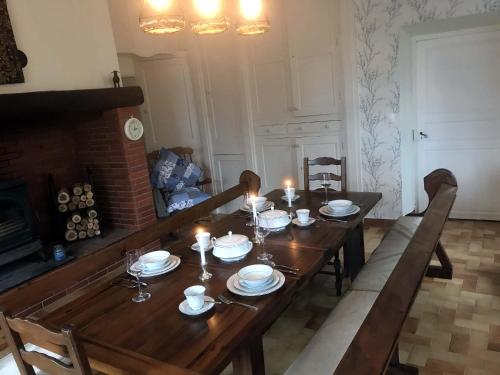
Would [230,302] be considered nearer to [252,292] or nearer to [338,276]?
[252,292]

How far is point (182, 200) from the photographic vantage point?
416cm

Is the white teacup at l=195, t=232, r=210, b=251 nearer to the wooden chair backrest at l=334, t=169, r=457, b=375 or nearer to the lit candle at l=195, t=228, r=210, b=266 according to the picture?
the lit candle at l=195, t=228, r=210, b=266

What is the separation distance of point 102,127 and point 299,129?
191cm

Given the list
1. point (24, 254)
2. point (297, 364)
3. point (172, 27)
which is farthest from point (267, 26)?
point (24, 254)

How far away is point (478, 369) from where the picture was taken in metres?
1.94

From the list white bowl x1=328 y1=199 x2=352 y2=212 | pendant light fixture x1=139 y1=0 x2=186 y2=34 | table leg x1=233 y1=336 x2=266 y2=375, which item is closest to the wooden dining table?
table leg x1=233 y1=336 x2=266 y2=375

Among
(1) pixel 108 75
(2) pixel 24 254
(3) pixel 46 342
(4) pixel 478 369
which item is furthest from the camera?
(1) pixel 108 75

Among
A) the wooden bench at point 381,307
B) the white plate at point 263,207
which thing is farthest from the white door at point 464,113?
the white plate at point 263,207

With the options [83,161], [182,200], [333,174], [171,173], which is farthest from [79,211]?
[333,174]

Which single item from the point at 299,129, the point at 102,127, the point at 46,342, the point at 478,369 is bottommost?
the point at 478,369

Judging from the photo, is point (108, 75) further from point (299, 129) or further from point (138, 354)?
point (138, 354)

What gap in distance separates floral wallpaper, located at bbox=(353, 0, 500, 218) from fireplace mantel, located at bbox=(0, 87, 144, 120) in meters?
1.99

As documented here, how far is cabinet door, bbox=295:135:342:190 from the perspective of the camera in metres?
4.05

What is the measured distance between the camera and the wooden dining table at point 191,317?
126 cm
